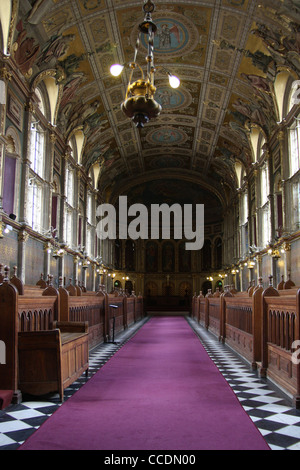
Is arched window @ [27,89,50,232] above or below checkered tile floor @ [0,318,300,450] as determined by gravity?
above

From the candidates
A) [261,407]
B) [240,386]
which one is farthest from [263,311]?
[261,407]

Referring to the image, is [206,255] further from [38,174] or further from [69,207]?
[38,174]

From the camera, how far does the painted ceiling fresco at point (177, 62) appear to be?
16.4 m

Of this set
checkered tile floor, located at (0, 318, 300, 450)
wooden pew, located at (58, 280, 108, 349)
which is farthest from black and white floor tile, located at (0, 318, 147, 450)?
wooden pew, located at (58, 280, 108, 349)

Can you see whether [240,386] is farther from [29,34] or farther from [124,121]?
[124,121]

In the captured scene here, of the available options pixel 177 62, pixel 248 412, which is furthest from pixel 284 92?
pixel 248 412

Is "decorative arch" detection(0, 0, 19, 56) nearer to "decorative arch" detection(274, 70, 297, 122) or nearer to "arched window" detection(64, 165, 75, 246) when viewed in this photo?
"arched window" detection(64, 165, 75, 246)

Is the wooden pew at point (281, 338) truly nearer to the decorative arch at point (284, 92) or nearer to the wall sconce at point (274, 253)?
the wall sconce at point (274, 253)

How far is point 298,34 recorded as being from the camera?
15.5m

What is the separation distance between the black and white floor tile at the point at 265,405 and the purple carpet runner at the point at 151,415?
0.13 m

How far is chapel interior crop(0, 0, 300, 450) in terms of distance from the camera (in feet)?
51.4

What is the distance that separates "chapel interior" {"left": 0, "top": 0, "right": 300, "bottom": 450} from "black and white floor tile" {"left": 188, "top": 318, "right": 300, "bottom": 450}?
330 mm

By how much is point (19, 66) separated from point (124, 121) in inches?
471

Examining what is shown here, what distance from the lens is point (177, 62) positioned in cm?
2114
